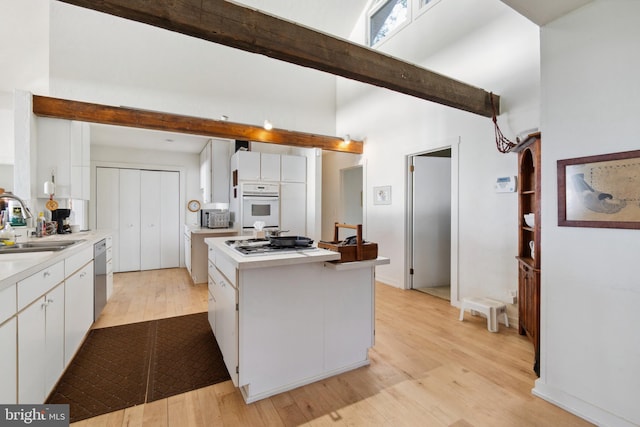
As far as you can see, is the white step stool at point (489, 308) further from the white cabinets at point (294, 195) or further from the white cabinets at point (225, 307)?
the white cabinets at point (294, 195)

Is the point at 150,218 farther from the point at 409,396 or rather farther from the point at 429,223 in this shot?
the point at 409,396

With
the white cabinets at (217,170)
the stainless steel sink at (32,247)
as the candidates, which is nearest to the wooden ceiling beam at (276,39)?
the stainless steel sink at (32,247)

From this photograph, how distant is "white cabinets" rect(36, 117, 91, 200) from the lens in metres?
3.19

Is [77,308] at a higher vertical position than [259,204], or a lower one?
lower

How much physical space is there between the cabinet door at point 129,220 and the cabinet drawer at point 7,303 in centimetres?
477

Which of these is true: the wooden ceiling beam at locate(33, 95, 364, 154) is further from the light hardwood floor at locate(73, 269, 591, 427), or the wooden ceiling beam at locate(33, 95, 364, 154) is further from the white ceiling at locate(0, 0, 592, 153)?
the light hardwood floor at locate(73, 269, 591, 427)

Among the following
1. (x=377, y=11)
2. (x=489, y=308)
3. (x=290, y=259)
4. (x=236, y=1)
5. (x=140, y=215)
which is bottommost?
(x=489, y=308)

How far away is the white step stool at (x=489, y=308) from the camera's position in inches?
111

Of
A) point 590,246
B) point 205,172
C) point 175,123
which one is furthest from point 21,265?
point 205,172

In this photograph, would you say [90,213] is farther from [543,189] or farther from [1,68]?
[543,189]

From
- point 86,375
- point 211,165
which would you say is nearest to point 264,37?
point 86,375

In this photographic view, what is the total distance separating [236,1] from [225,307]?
2731 mm

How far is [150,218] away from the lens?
5695 mm

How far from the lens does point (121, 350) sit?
2.41 meters
